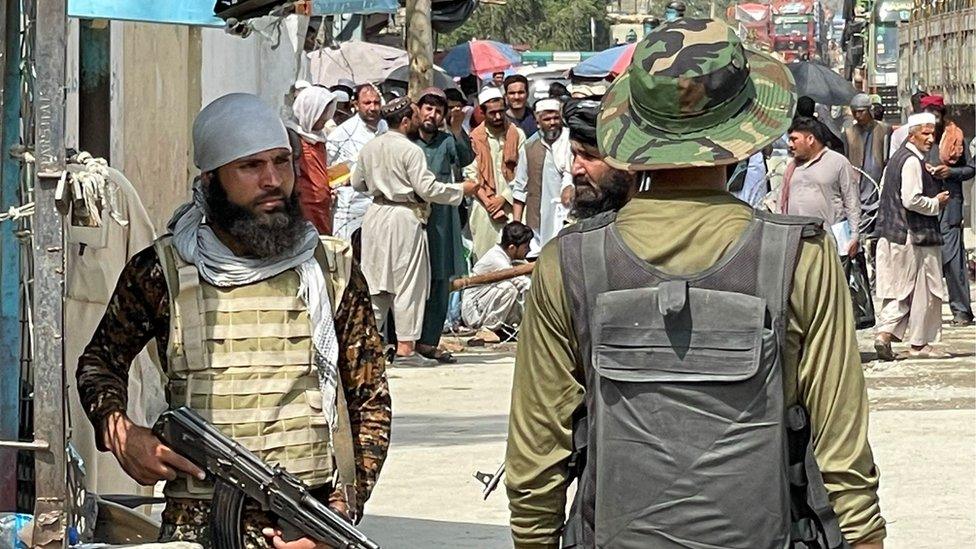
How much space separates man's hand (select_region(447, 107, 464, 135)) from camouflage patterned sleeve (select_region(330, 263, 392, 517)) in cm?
1063

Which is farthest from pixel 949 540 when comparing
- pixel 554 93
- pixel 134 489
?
pixel 554 93

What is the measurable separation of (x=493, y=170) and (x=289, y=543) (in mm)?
11994

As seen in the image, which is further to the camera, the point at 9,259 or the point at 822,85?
the point at 822,85

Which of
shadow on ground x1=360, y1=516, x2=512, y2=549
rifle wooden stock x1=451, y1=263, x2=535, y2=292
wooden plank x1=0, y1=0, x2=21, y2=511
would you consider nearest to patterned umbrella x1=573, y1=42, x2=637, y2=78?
rifle wooden stock x1=451, y1=263, x2=535, y2=292

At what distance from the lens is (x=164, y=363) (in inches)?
166

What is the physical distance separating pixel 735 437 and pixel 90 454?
12.0 ft

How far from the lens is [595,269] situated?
125 inches

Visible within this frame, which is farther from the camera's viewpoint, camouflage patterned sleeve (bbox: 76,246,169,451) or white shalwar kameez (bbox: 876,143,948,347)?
white shalwar kameez (bbox: 876,143,948,347)

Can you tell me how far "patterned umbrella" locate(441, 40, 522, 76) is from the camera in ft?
94.5

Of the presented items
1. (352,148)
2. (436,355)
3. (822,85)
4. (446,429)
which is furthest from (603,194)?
(822,85)

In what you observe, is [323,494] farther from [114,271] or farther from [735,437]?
[114,271]

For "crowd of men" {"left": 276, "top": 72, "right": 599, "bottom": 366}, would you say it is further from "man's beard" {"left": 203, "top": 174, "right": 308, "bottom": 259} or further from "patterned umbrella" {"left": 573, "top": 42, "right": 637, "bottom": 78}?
"patterned umbrella" {"left": 573, "top": 42, "right": 637, "bottom": 78}

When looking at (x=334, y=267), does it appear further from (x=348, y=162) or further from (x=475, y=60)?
(x=475, y=60)

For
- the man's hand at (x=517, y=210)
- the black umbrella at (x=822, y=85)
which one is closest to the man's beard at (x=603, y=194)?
the man's hand at (x=517, y=210)
